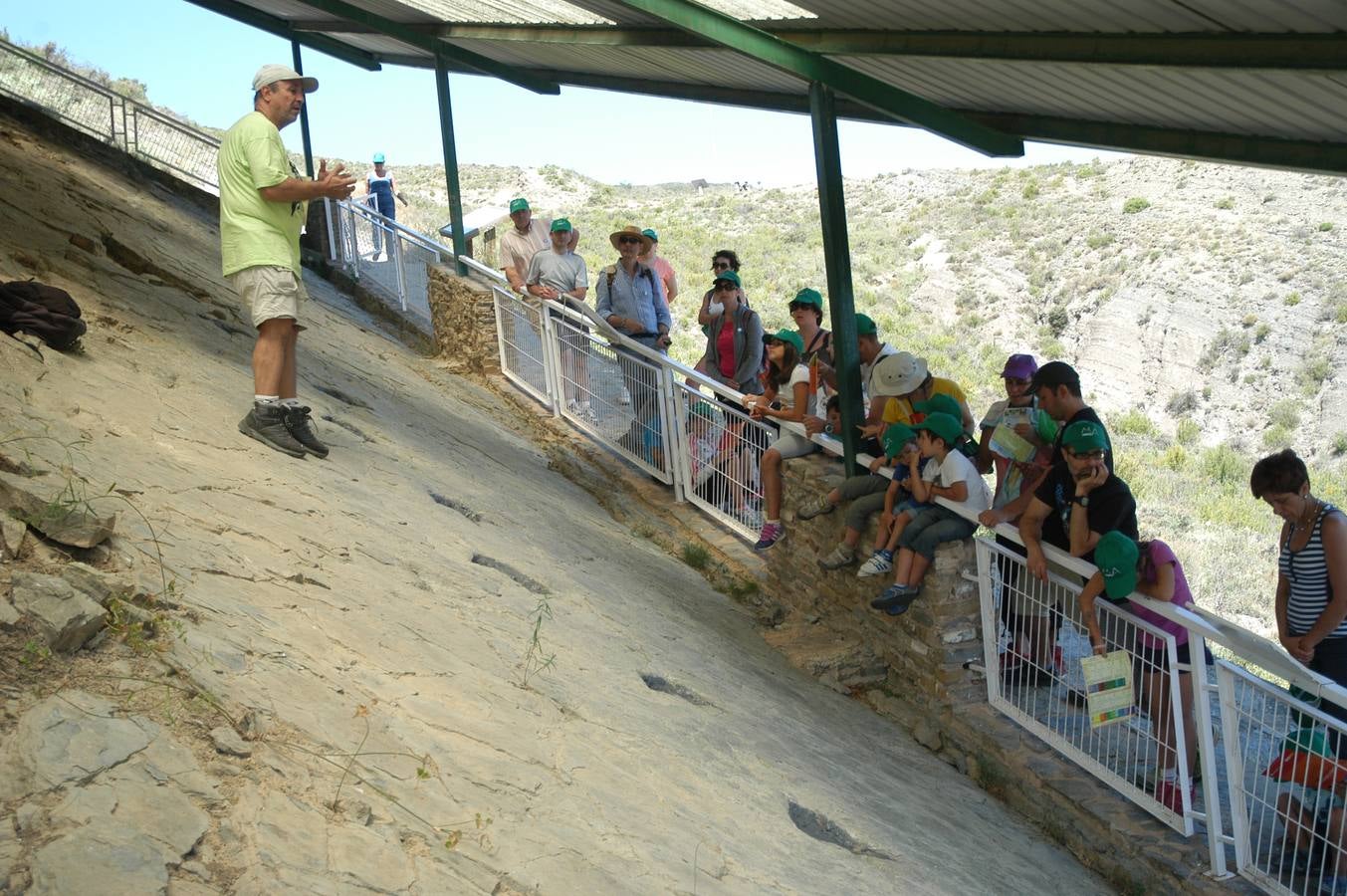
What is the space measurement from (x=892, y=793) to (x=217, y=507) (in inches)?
134

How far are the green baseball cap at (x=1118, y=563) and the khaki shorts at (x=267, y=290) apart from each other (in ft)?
14.1

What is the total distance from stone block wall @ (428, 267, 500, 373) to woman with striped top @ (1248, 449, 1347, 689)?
9.70 metres

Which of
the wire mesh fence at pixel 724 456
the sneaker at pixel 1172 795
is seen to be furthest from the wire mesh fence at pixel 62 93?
the sneaker at pixel 1172 795

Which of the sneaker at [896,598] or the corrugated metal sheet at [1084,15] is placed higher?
the corrugated metal sheet at [1084,15]

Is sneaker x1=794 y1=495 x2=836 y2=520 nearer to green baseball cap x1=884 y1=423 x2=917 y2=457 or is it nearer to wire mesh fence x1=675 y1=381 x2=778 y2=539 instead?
wire mesh fence x1=675 y1=381 x2=778 y2=539

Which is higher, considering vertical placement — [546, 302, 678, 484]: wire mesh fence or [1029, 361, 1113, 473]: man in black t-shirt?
[1029, 361, 1113, 473]: man in black t-shirt

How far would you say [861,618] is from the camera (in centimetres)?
774

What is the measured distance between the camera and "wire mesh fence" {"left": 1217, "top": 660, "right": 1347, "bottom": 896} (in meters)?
4.83

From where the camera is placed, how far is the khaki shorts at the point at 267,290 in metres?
6.46

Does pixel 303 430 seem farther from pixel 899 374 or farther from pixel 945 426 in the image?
pixel 945 426

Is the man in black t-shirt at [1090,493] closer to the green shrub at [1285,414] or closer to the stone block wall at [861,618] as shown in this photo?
the stone block wall at [861,618]

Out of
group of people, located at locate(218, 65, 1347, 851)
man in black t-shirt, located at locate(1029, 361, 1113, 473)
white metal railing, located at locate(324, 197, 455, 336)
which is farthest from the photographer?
white metal railing, located at locate(324, 197, 455, 336)

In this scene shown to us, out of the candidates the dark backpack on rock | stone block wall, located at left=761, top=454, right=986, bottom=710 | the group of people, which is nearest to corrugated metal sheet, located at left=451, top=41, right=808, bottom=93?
the group of people

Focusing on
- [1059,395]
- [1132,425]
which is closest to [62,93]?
[1059,395]
